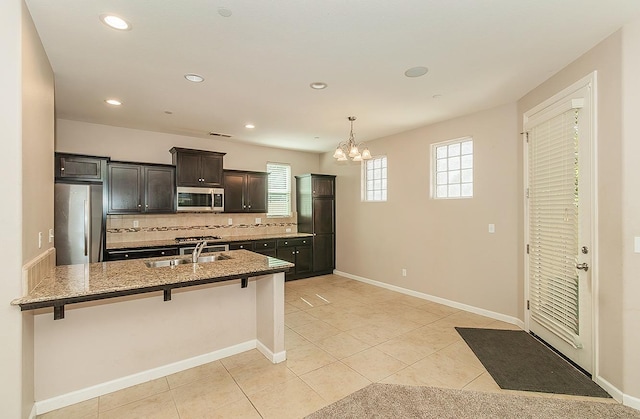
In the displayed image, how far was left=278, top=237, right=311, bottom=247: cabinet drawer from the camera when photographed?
19.8 ft

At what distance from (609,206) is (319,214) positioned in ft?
15.7

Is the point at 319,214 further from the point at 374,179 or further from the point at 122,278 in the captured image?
the point at 122,278

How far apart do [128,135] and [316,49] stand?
13.2 feet

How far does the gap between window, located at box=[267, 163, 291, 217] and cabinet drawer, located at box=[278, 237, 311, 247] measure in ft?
2.60

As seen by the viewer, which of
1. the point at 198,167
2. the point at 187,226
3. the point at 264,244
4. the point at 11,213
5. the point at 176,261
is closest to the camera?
the point at 11,213

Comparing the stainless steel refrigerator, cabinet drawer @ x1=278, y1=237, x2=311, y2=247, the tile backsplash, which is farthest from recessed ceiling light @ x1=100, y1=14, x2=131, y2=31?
cabinet drawer @ x1=278, y1=237, x2=311, y2=247

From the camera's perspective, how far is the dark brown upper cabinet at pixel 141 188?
462 cm

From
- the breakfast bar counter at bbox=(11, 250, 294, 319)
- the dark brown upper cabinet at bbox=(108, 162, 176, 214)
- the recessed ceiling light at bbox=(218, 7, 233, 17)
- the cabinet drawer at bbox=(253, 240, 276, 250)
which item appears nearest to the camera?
the breakfast bar counter at bbox=(11, 250, 294, 319)

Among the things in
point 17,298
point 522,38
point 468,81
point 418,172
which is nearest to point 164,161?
point 17,298

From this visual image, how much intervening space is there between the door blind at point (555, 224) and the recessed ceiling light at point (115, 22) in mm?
3849

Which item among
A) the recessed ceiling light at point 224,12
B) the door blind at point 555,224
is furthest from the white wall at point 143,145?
the door blind at point 555,224

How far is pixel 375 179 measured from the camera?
6.02 m

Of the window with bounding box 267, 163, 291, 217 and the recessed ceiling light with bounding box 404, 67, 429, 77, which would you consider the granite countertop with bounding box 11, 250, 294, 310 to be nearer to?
the recessed ceiling light with bounding box 404, 67, 429, 77

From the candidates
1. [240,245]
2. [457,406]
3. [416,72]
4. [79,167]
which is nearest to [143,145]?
[79,167]
